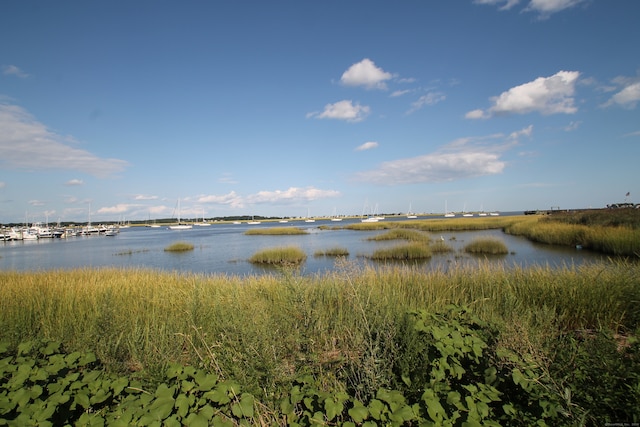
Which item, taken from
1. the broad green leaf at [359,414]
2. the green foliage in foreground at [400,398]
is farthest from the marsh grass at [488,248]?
the broad green leaf at [359,414]

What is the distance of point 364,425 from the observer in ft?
7.18

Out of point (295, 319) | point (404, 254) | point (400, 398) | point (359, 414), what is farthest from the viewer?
point (404, 254)

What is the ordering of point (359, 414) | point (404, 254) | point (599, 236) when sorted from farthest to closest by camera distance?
point (404, 254) → point (599, 236) → point (359, 414)

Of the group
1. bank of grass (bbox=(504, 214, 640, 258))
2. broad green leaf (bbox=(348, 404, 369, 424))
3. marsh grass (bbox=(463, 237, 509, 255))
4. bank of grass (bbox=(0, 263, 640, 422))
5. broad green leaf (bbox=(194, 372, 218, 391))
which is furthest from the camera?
marsh grass (bbox=(463, 237, 509, 255))

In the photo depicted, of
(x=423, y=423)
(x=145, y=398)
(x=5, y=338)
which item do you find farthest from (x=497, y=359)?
(x=5, y=338)

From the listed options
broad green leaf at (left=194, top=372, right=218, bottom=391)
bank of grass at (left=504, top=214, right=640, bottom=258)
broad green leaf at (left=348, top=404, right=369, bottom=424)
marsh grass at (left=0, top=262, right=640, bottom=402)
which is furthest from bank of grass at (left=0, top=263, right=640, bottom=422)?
bank of grass at (left=504, top=214, right=640, bottom=258)

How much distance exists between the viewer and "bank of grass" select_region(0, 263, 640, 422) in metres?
3.44

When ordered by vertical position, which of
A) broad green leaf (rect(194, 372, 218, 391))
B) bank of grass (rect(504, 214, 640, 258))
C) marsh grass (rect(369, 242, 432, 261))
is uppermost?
broad green leaf (rect(194, 372, 218, 391))

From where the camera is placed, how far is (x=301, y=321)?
4160 mm

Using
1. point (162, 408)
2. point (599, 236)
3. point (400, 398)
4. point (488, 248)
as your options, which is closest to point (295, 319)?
point (400, 398)

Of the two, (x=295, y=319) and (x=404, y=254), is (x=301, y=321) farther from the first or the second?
(x=404, y=254)

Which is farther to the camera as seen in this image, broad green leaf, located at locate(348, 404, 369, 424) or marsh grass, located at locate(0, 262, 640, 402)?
marsh grass, located at locate(0, 262, 640, 402)

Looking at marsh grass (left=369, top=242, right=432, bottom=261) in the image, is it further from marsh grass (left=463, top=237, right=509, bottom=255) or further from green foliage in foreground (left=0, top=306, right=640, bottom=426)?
green foliage in foreground (left=0, top=306, right=640, bottom=426)

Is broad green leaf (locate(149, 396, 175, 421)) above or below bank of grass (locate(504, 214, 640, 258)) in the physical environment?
above
